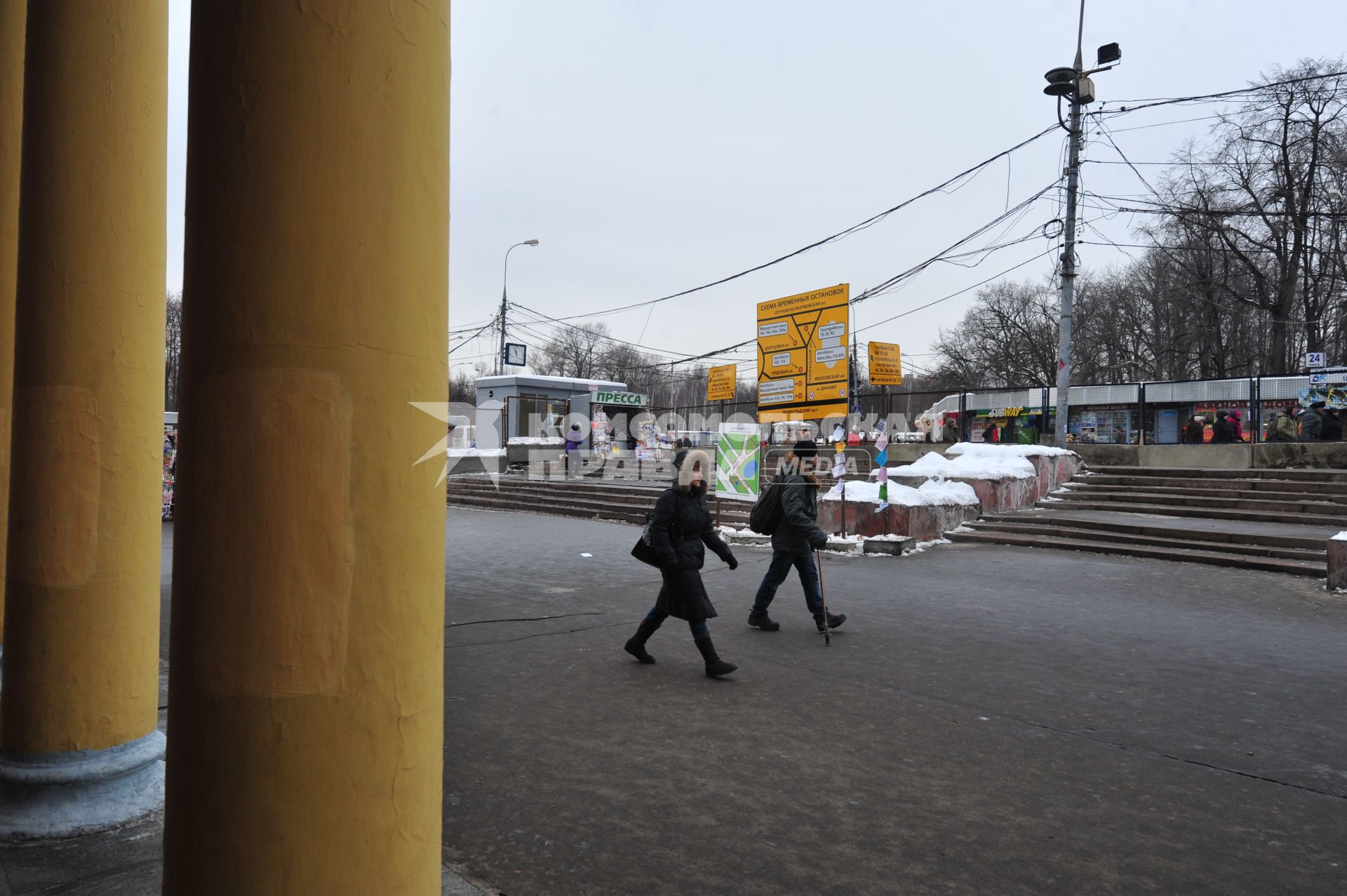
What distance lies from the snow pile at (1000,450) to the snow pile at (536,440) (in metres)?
14.4

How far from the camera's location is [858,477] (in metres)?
20.7

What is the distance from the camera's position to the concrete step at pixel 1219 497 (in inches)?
562

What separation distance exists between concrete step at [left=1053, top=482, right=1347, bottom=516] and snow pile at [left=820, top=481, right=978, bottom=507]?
10.5 feet

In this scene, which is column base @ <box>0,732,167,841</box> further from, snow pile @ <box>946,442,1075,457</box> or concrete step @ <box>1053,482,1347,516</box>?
concrete step @ <box>1053,482,1347,516</box>

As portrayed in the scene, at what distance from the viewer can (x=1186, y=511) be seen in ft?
49.9

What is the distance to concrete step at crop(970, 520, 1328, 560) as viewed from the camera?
11469mm

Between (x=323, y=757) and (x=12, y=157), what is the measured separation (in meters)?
3.92


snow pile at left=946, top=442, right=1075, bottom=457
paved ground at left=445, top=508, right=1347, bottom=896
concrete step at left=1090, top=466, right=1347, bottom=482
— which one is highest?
snow pile at left=946, top=442, right=1075, bottom=457

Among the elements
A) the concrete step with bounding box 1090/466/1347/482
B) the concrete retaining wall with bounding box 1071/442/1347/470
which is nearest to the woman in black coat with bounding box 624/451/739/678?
the concrete step with bounding box 1090/466/1347/482

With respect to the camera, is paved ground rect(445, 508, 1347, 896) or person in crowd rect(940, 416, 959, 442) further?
person in crowd rect(940, 416, 959, 442)

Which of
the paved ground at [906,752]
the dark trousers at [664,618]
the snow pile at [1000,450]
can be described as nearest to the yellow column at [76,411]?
the paved ground at [906,752]

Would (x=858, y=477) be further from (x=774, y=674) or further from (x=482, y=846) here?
(x=482, y=846)

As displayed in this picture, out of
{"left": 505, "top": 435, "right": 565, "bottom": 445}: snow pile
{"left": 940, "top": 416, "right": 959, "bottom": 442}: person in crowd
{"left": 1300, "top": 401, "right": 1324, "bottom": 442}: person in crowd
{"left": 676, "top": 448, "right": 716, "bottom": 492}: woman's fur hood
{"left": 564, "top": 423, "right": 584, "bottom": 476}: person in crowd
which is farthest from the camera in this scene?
{"left": 505, "top": 435, "right": 565, "bottom": 445}: snow pile

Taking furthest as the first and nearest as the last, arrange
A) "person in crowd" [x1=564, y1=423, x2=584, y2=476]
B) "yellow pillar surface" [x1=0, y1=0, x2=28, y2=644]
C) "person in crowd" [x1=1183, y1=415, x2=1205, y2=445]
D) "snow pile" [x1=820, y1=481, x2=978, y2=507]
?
"person in crowd" [x1=564, y1=423, x2=584, y2=476] → "person in crowd" [x1=1183, y1=415, x2=1205, y2=445] → "snow pile" [x1=820, y1=481, x2=978, y2=507] → "yellow pillar surface" [x1=0, y1=0, x2=28, y2=644]
